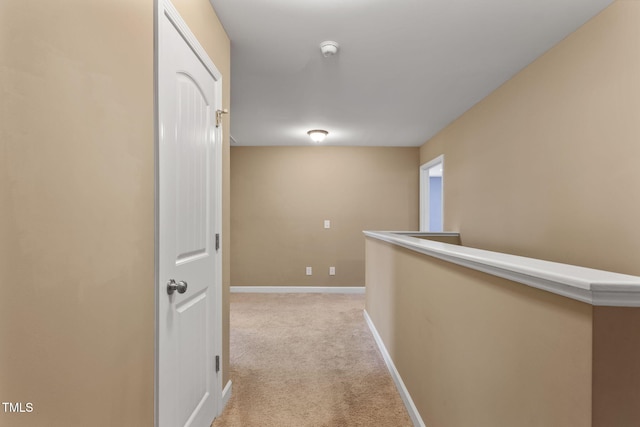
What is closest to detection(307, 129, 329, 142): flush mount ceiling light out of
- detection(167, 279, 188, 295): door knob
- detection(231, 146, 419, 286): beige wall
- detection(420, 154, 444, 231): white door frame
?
detection(231, 146, 419, 286): beige wall

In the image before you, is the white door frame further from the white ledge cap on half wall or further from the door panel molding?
the white ledge cap on half wall

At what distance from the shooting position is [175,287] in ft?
4.37

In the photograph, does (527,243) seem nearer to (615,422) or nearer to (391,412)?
(391,412)

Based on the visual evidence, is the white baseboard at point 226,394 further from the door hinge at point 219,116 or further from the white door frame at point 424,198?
the white door frame at point 424,198

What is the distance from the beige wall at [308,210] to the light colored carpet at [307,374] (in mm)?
1216

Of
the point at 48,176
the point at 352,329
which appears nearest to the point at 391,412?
the point at 352,329

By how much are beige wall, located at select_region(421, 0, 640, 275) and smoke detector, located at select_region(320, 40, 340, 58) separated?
148 centimetres

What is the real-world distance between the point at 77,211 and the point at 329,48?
1.86 metres

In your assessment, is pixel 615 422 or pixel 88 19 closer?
pixel 615 422

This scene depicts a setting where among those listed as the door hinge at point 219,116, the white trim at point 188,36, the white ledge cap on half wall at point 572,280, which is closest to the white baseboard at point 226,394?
the door hinge at point 219,116

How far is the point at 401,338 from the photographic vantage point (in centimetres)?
217

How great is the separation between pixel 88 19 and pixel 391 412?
7.40 ft

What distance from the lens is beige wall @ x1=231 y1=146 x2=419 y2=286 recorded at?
5.21 m

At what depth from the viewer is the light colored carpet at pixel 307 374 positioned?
6.31 feet
